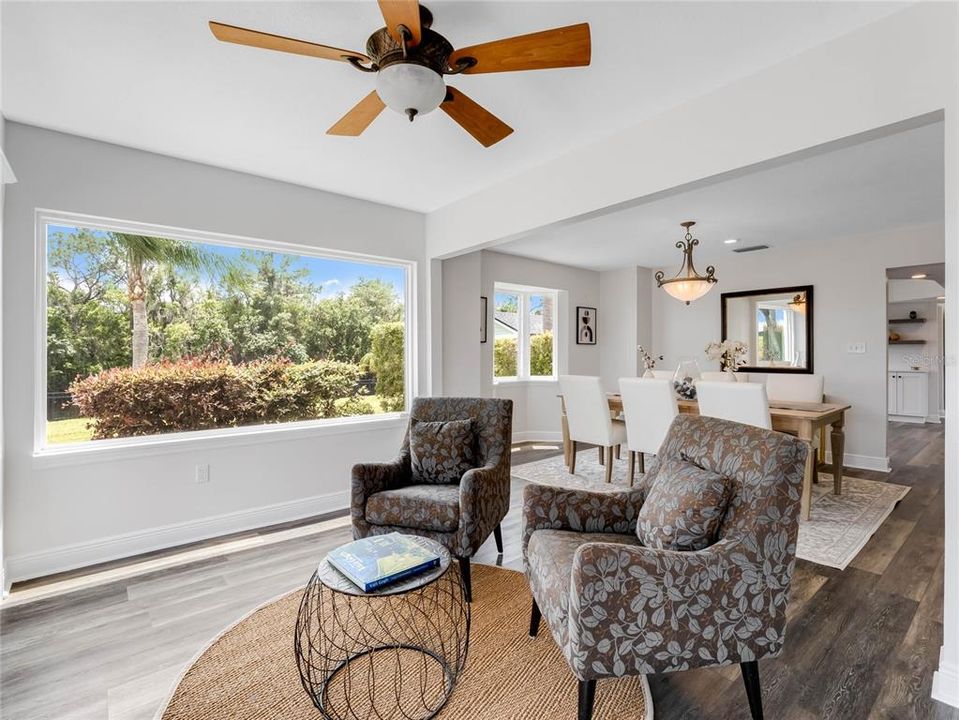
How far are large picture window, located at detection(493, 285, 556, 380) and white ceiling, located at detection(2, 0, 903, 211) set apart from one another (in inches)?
125

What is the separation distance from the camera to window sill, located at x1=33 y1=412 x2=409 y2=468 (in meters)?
2.73

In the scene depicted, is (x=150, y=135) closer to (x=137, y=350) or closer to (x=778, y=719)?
(x=137, y=350)

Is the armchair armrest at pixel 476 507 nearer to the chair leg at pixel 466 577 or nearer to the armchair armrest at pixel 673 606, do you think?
the chair leg at pixel 466 577

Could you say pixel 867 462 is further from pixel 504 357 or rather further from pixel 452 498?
pixel 452 498

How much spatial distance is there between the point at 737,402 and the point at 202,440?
3.71 metres

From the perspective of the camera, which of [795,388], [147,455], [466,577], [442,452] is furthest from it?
[795,388]

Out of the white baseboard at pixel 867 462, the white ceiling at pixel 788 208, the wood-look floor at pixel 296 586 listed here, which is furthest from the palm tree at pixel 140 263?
the white baseboard at pixel 867 462

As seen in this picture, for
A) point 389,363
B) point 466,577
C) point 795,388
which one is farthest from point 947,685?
point 389,363

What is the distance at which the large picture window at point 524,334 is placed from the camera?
620 cm

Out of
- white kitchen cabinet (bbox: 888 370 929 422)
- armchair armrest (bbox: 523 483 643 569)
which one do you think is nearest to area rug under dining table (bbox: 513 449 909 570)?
armchair armrest (bbox: 523 483 643 569)

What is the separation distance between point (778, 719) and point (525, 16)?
2.65 meters

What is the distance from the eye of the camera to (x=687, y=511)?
62.6 inches

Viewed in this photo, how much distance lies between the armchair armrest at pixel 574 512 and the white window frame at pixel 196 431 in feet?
7.39

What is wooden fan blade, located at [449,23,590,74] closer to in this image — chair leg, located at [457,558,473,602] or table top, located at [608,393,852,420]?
chair leg, located at [457,558,473,602]
